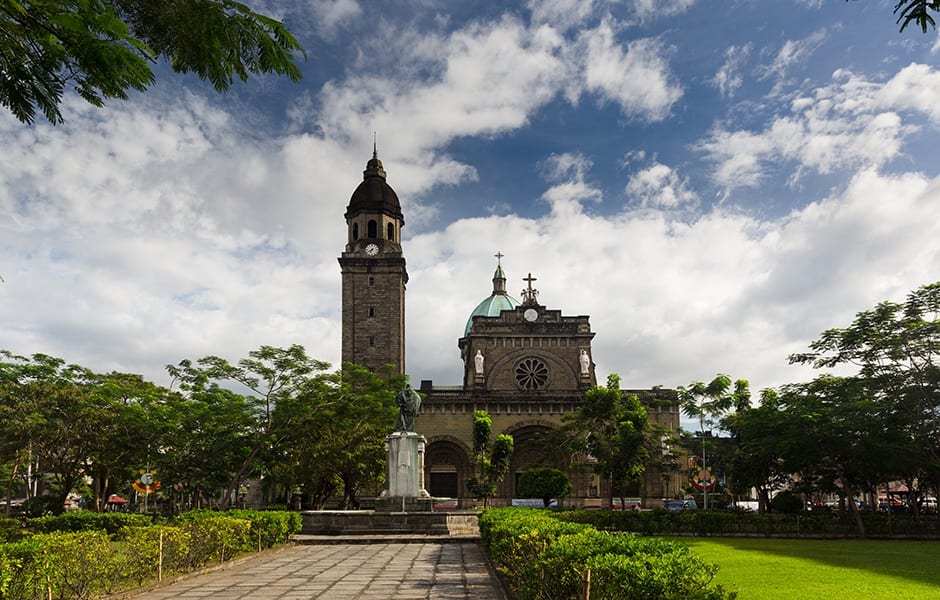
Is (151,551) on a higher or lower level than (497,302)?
lower

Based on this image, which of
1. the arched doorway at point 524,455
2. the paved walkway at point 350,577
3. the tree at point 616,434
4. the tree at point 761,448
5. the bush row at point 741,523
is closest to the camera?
the paved walkway at point 350,577

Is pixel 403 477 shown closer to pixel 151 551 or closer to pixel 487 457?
pixel 151 551

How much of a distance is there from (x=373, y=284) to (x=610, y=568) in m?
45.4

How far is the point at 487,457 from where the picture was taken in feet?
151

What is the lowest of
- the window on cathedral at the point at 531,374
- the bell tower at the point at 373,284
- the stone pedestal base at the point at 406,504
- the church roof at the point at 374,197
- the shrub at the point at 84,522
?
the shrub at the point at 84,522

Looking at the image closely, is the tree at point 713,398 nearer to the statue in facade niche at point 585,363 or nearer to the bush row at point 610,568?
the statue in facade niche at point 585,363

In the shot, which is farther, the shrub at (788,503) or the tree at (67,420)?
the shrub at (788,503)

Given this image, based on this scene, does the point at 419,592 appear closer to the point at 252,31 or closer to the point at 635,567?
the point at 635,567

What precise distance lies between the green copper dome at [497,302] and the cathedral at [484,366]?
8.27 m

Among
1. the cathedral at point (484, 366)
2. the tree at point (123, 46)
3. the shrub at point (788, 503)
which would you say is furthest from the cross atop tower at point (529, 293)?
the tree at point (123, 46)

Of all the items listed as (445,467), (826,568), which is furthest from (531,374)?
(826,568)

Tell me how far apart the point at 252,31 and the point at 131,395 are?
29.8m

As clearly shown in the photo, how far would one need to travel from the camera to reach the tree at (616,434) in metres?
32.8

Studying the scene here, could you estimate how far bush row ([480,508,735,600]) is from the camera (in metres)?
6.33
